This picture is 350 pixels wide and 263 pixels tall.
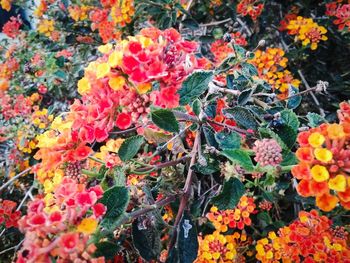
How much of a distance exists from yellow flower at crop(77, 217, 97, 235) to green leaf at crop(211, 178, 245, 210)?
0.31 metres

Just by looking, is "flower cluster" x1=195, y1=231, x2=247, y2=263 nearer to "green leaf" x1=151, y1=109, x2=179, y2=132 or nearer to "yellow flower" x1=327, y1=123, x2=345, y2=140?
"green leaf" x1=151, y1=109, x2=179, y2=132

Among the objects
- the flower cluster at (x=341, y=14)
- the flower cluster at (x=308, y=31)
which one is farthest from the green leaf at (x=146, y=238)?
the flower cluster at (x=341, y=14)

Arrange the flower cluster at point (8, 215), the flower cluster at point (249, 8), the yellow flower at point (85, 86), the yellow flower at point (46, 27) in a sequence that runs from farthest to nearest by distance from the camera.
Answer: the yellow flower at point (46, 27)
the flower cluster at point (249, 8)
the flower cluster at point (8, 215)
the yellow flower at point (85, 86)

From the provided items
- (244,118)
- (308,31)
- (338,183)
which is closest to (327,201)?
(338,183)

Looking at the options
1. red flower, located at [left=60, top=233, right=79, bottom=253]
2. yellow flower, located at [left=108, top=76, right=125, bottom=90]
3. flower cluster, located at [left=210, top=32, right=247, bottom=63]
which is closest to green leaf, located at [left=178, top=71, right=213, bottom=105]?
yellow flower, located at [left=108, top=76, right=125, bottom=90]

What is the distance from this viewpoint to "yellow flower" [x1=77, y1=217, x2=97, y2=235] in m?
0.56

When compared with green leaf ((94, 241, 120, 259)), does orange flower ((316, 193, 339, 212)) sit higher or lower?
lower

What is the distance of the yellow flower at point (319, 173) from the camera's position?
0.57m

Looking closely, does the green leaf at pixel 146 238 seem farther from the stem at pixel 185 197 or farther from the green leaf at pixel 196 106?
the green leaf at pixel 196 106

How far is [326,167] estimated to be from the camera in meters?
0.58

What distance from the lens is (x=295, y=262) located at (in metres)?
1.02

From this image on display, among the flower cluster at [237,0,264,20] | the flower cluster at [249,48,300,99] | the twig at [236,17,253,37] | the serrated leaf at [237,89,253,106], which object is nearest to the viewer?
the serrated leaf at [237,89,253,106]

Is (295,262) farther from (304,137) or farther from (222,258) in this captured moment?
(304,137)

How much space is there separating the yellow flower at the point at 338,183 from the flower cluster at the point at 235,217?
67 cm
